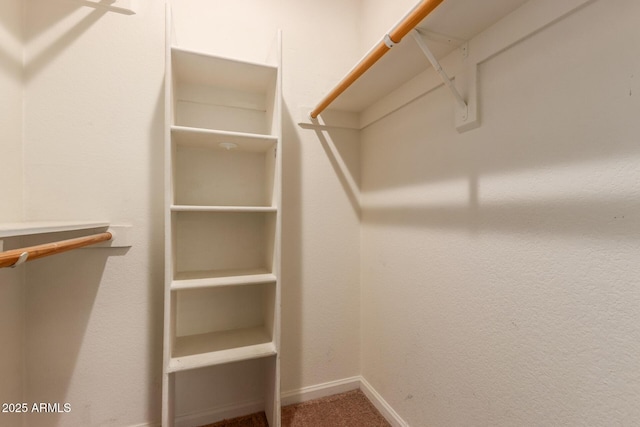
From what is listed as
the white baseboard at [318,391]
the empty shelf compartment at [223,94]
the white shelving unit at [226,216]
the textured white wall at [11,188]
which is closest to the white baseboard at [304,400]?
the white baseboard at [318,391]

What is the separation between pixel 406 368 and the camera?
4.38 ft

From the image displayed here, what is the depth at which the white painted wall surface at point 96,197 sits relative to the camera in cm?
121

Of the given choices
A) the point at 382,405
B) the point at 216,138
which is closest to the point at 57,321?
the point at 216,138

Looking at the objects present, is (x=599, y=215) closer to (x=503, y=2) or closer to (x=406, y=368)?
(x=503, y=2)

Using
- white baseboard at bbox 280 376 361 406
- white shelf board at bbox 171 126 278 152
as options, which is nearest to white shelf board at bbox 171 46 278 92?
white shelf board at bbox 171 126 278 152

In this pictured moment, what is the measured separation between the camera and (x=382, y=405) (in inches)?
58.6

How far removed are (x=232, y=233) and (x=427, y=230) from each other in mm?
975

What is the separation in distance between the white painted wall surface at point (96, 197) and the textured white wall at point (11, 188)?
Result: 0.04 m

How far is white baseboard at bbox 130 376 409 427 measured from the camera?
140 centimetres

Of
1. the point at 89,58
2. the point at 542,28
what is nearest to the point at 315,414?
the point at 542,28

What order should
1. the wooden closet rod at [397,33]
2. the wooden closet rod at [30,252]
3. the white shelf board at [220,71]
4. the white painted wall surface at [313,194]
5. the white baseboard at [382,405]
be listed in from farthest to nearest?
1. the white painted wall surface at [313,194]
2. the white baseboard at [382,405]
3. the white shelf board at [220,71]
4. the wooden closet rod at [397,33]
5. the wooden closet rod at [30,252]

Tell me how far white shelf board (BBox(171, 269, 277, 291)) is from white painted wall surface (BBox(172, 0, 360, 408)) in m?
0.27

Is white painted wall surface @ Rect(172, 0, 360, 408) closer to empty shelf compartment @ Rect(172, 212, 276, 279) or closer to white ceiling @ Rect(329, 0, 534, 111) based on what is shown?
empty shelf compartment @ Rect(172, 212, 276, 279)

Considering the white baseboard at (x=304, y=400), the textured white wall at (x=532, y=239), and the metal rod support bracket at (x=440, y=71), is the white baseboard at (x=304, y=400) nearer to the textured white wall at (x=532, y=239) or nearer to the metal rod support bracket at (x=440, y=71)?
the textured white wall at (x=532, y=239)
